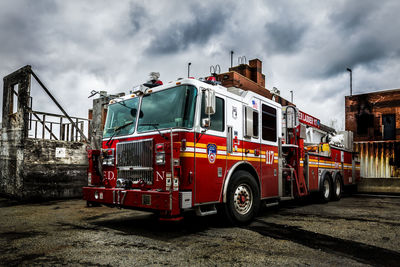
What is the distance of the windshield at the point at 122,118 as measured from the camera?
20.1 ft

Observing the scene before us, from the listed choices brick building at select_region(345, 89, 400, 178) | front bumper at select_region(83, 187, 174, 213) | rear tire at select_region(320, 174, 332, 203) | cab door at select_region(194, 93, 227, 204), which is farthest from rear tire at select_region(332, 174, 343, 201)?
brick building at select_region(345, 89, 400, 178)

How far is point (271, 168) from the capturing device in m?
7.19

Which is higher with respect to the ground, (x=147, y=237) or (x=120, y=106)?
(x=120, y=106)

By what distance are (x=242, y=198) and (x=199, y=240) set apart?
4.92 ft

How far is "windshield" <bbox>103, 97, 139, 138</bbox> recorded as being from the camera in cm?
613

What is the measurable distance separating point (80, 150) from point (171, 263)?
962 centimetres

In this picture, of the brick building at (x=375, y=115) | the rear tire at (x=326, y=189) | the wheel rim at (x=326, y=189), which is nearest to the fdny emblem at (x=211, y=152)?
the rear tire at (x=326, y=189)

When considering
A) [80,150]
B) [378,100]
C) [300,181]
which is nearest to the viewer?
[300,181]

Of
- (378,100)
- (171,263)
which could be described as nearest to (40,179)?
(171,263)

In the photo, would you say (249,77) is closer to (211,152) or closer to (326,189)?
(326,189)

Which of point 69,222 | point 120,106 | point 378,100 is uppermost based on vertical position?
point 378,100

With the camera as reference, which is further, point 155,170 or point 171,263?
point 155,170

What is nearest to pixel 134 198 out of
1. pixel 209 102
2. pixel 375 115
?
pixel 209 102

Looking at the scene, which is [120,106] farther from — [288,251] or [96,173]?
[288,251]
